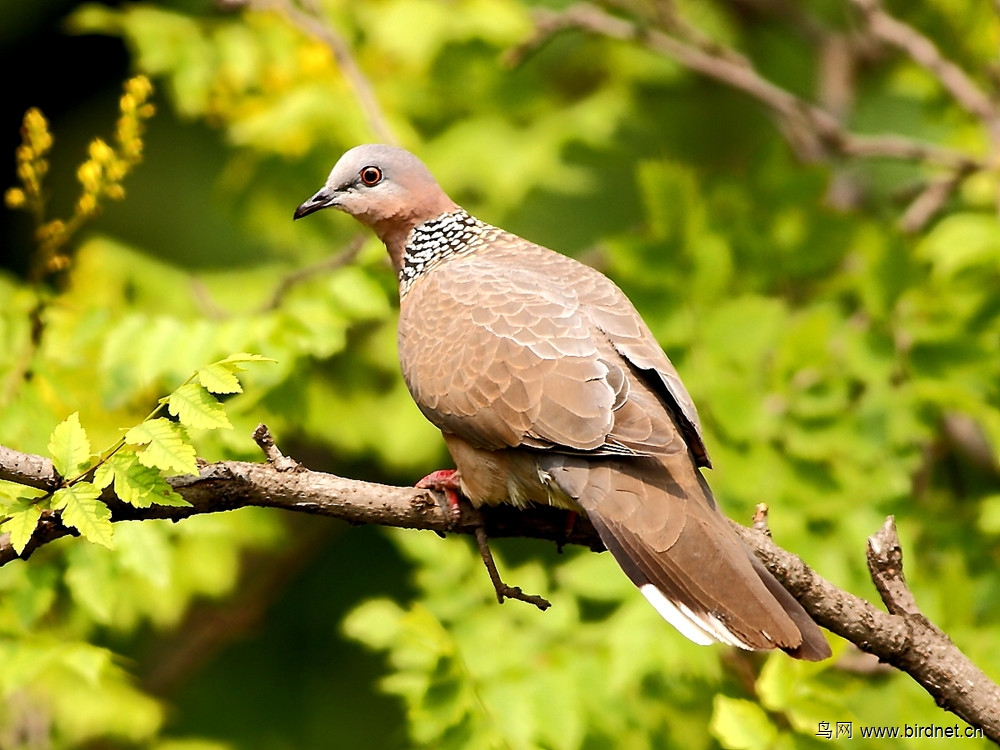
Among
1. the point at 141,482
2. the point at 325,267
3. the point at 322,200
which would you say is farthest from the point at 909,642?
the point at 322,200

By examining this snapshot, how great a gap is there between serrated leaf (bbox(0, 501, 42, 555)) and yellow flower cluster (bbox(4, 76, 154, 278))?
125cm

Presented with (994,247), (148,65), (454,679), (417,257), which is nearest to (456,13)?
(148,65)

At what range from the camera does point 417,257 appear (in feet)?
13.5

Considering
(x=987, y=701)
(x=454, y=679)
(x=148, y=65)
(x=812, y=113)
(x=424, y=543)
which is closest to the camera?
(x=987, y=701)

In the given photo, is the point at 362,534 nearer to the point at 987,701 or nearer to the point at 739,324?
the point at 739,324

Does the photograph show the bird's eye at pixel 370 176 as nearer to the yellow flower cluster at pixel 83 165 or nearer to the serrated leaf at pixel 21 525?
the yellow flower cluster at pixel 83 165

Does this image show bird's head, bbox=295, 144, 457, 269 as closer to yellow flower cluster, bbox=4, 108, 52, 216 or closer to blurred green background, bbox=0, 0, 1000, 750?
blurred green background, bbox=0, 0, 1000, 750

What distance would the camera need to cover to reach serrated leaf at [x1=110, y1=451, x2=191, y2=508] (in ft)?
7.98

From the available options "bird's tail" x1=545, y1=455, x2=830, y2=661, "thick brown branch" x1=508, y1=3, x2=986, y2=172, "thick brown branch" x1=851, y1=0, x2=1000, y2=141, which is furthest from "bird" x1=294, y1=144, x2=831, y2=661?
"thick brown branch" x1=851, y1=0, x2=1000, y2=141

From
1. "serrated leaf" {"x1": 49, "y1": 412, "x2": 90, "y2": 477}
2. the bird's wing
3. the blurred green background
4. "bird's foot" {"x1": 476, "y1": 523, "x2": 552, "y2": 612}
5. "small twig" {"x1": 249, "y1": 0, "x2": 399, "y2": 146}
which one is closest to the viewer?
"serrated leaf" {"x1": 49, "y1": 412, "x2": 90, "y2": 477}

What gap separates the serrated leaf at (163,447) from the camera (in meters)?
2.38

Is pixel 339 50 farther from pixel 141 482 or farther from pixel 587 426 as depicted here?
pixel 141 482

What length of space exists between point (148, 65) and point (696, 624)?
11.4ft

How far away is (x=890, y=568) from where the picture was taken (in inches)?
113
